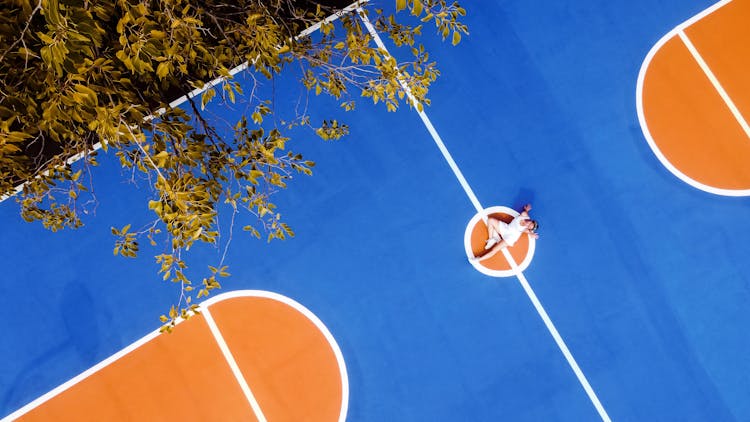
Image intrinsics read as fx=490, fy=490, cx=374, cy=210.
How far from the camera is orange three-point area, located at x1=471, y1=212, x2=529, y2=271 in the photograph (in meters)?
7.01

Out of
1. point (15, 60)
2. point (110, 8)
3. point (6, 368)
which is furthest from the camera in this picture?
point (6, 368)

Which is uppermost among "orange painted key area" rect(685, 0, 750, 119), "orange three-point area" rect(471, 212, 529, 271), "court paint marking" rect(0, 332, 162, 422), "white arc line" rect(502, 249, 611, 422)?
"court paint marking" rect(0, 332, 162, 422)

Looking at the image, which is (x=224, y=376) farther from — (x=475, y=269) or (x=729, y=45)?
(x=729, y=45)

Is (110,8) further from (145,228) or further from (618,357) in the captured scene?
(618,357)

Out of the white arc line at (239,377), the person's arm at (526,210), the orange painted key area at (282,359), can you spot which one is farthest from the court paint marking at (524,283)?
the white arc line at (239,377)

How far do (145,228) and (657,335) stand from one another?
742 centimetres

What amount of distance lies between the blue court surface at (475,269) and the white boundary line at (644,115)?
0.10 m

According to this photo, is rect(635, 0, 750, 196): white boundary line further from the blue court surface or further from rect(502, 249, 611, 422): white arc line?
rect(502, 249, 611, 422): white arc line

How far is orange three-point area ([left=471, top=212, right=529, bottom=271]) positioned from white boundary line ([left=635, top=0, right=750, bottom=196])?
2.28m

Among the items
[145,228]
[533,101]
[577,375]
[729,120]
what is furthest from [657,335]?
[145,228]

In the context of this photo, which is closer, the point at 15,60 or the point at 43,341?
the point at 15,60

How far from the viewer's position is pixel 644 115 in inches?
279

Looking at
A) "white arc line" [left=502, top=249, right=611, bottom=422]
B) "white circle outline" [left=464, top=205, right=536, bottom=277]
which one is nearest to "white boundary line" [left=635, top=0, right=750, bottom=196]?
"white circle outline" [left=464, top=205, right=536, bottom=277]

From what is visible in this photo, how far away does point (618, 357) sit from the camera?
6.98 metres
